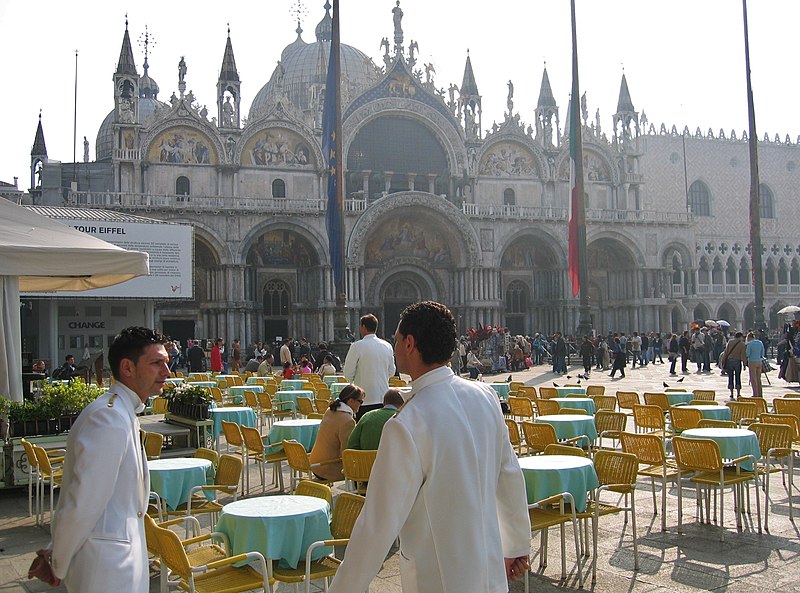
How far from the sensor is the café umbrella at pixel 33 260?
7.84m

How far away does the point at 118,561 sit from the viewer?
3406 millimetres

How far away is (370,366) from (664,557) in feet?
12.9

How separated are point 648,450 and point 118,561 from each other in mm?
6028

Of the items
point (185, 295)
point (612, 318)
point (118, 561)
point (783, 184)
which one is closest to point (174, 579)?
point (118, 561)

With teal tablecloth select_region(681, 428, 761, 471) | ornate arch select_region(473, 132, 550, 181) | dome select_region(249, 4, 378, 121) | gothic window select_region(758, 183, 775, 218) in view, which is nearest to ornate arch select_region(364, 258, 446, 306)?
ornate arch select_region(473, 132, 550, 181)

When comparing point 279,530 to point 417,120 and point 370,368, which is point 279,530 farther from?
point 417,120

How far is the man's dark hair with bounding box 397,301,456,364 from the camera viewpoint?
332cm

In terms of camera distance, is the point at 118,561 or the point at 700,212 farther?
the point at 700,212

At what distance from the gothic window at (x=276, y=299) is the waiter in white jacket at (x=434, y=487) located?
3676 cm

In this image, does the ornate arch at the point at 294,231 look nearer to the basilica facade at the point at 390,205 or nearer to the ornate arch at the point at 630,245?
the basilica facade at the point at 390,205

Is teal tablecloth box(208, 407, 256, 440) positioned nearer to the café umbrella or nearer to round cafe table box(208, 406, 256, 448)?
round cafe table box(208, 406, 256, 448)

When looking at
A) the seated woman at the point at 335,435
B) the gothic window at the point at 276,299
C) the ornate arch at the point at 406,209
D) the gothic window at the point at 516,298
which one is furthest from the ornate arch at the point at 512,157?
the seated woman at the point at 335,435

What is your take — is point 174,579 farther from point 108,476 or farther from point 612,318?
point 612,318

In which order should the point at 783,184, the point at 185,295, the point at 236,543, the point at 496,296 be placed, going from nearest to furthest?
the point at 236,543 < the point at 185,295 < the point at 496,296 < the point at 783,184
